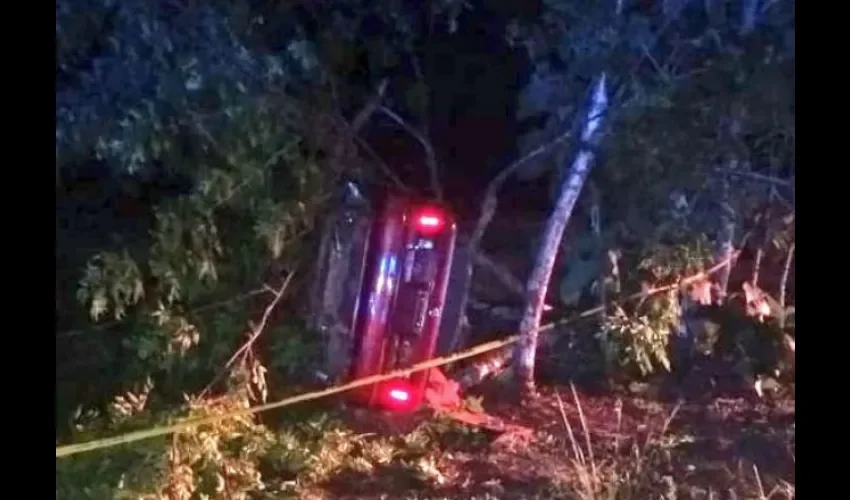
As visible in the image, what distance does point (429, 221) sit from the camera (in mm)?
1292

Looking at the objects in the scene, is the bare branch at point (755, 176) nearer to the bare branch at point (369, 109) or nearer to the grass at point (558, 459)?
the grass at point (558, 459)

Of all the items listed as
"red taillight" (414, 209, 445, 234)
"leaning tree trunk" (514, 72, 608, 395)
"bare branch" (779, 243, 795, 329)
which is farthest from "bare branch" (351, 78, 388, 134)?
"bare branch" (779, 243, 795, 329)

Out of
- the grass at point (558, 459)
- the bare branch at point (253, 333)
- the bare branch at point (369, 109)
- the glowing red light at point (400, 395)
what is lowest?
the grass at point (558, 459)

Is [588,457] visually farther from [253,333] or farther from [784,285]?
[253,333]

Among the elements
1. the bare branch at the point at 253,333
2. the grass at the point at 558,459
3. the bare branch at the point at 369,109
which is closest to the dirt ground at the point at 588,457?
the grass at the point at 558,459

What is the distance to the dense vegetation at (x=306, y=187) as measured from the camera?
1213mm

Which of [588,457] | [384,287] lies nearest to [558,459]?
[588,457]

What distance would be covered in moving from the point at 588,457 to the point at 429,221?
31cm

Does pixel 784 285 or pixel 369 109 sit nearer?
pixel 784 285

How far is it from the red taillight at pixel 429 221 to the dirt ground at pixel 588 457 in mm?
189

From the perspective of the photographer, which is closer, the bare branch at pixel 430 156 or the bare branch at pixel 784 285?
the bare branch at pixel 784 285

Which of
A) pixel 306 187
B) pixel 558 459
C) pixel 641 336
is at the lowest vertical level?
pixel 558 459

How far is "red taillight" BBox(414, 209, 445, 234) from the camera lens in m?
1.28

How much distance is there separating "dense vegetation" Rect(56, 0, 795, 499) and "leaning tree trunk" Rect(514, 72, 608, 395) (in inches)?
0.5
